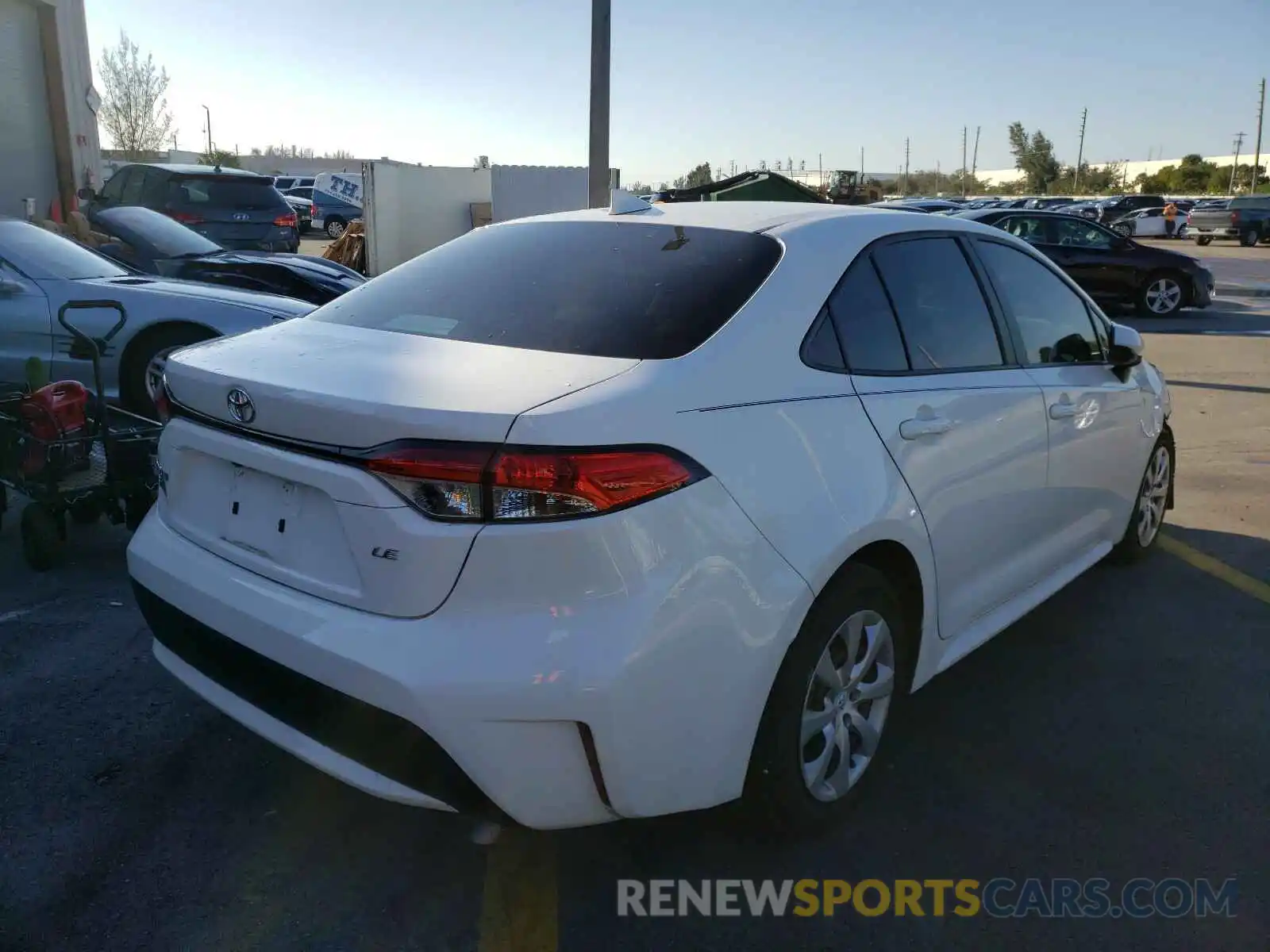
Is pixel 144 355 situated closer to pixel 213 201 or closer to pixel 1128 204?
pixel 213 201

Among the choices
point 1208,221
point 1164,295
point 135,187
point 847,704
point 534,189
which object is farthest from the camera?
point 1208,221

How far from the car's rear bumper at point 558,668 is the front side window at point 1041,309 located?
6.08 ft

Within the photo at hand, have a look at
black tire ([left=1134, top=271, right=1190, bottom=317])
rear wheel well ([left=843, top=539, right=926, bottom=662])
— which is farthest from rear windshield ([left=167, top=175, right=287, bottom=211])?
rear wheel well ([left=843, top=539, right=926, bottom=662])

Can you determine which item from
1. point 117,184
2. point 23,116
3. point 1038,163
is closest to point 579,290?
→ point 117,184

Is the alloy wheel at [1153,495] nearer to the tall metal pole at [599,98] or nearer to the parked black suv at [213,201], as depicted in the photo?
the tall metal pole at [599,98]

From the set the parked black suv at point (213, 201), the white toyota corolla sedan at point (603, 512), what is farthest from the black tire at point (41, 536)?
the parked black suv at point (213, 201)

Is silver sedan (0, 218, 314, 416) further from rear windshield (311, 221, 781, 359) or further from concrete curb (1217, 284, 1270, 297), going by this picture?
concrete curb (1217, 284, 1270, 297)

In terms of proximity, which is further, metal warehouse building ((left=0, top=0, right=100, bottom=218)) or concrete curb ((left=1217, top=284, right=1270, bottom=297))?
concrete curb ((left=1217, top=284, right=1270, bottom=297))

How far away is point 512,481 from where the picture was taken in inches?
83.1

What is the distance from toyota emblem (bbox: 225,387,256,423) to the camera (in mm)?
2451

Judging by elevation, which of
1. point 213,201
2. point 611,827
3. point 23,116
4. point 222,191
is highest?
point 23,116

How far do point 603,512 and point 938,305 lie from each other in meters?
1.71

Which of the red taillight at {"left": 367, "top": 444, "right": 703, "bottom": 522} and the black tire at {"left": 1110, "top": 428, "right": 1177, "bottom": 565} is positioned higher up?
the red taillight at {"left": 367, "top": 444, "right": 703, "bottom": 522}

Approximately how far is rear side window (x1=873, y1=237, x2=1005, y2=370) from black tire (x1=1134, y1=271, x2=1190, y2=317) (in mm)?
14020
